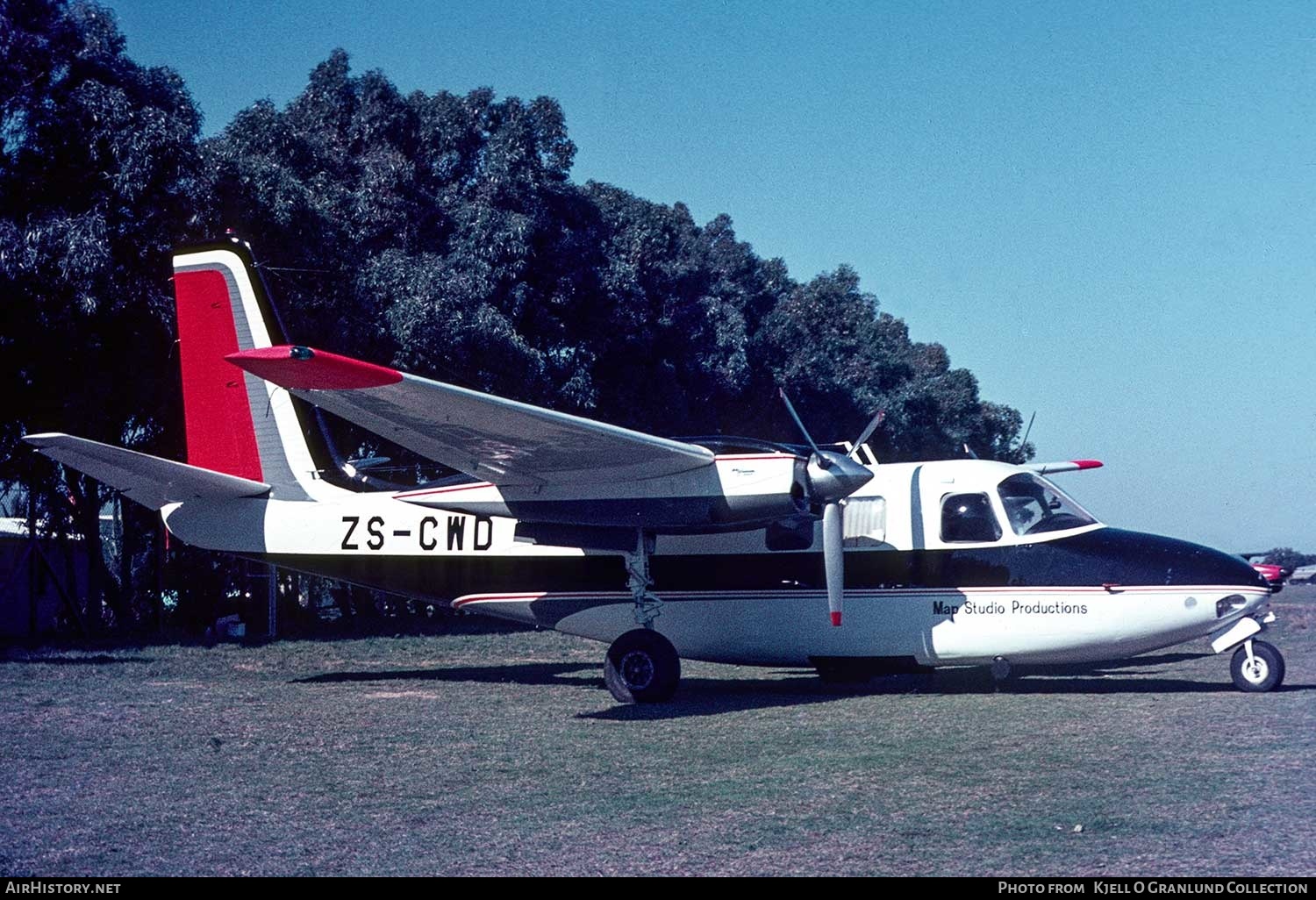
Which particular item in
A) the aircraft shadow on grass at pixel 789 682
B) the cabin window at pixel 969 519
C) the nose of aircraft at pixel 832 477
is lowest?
the aircraft shadow on grass at pixel 789 682

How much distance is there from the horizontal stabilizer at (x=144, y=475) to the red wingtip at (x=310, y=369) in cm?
382

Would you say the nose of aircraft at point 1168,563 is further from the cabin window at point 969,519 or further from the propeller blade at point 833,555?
the propeller blade at point 833,555

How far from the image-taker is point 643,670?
12422 mm

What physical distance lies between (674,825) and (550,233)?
2614cm

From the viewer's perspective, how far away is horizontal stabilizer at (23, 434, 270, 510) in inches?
500

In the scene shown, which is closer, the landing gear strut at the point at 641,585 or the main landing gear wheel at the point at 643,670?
the main landing gear wheel at the point at 643,670

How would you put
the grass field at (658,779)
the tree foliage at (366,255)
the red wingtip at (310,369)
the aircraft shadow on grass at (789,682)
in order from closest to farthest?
the grass field at (658,779), the red wingtip at (310,369), the aircraft shadow on grass at (789,682), the tree foliage at (366,255)

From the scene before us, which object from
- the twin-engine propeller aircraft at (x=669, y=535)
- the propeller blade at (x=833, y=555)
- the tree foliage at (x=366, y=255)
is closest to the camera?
the twin-engine propeller aircraft at (x=669, y=535)

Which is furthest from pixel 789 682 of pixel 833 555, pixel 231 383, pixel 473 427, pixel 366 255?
pixel 366 255

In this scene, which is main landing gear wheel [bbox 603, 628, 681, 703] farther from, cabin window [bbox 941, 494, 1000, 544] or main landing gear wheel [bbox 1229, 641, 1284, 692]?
main landing gear wheel [bbox 1229, 641, 1284, 692]

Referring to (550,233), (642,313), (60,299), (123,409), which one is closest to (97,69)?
(60,299)

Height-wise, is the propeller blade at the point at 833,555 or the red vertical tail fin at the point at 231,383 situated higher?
the red vertical tail fin at the point at 231,383

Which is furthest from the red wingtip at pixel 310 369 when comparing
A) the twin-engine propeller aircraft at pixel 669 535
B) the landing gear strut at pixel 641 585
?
the landing gear strut at pixel 641 585

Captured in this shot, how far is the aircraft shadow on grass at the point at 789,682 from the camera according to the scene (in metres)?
12.3
